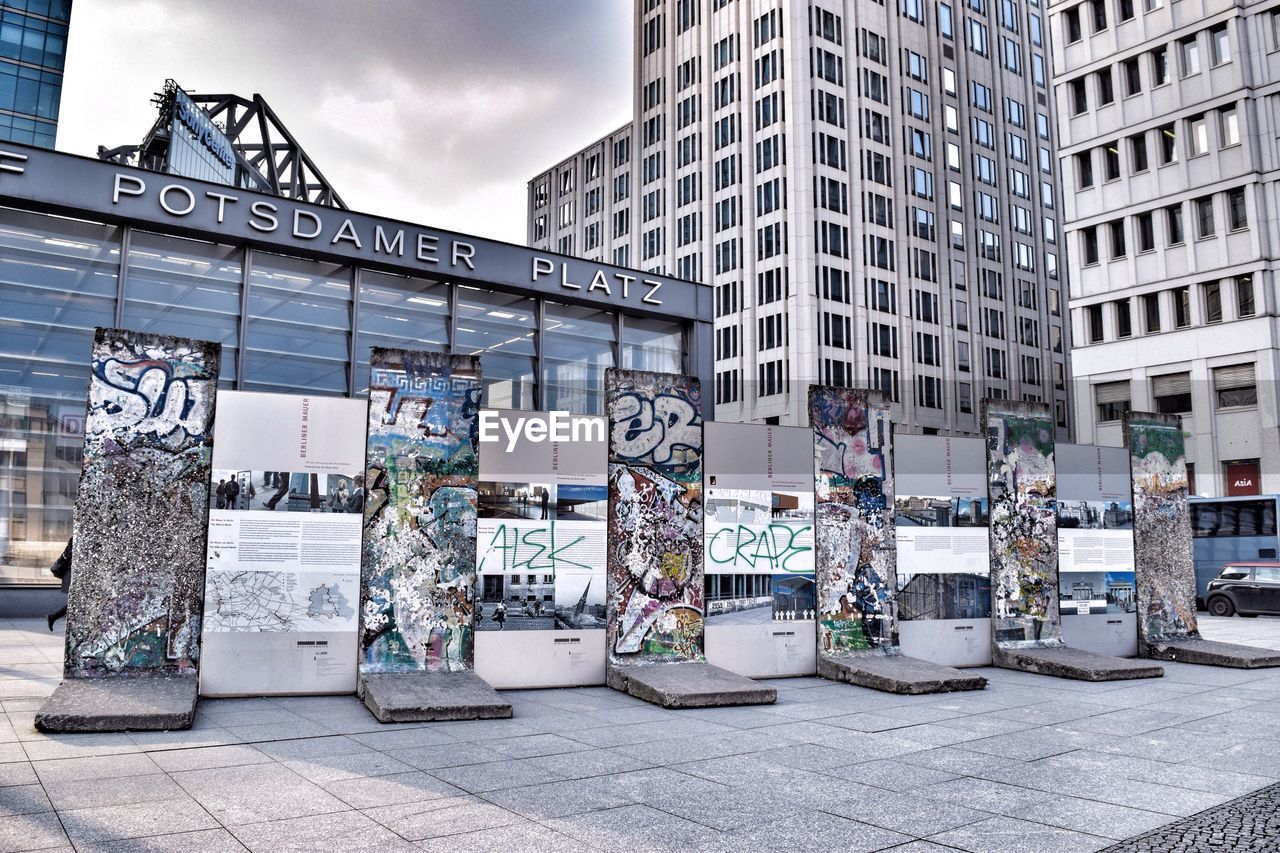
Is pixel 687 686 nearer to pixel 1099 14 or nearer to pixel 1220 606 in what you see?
pixel 1220 606

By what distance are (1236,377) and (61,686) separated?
41.0 metres

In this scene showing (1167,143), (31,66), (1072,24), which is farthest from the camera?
(31,66)

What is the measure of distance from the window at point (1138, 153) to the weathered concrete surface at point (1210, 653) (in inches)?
1246

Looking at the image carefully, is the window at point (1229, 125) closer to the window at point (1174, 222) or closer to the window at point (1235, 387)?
the window at point (1174, 222)

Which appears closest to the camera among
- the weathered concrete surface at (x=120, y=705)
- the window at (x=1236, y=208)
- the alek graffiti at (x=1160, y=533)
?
the weathered concrete surface at (x=120, y=705)

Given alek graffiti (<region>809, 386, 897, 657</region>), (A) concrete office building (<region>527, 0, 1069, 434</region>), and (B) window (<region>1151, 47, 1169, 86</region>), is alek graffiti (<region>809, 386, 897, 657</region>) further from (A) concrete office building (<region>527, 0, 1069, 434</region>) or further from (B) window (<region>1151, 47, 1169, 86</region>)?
(A) concrete office building (<region>527, 0, 1069, 434</region>)

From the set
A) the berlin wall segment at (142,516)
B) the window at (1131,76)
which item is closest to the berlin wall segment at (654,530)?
the berlin wall segment at (142,516)

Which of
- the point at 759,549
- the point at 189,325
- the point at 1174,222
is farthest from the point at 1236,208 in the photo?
the point at 189,325

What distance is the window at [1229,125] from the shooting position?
3810 cm

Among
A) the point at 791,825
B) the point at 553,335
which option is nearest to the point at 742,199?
the point at 553,335

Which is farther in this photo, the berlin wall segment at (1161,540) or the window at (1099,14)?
the window at (1099,14)

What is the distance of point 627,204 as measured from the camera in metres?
78.6

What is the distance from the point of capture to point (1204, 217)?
128ft

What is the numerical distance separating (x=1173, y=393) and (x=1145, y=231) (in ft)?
24.1
